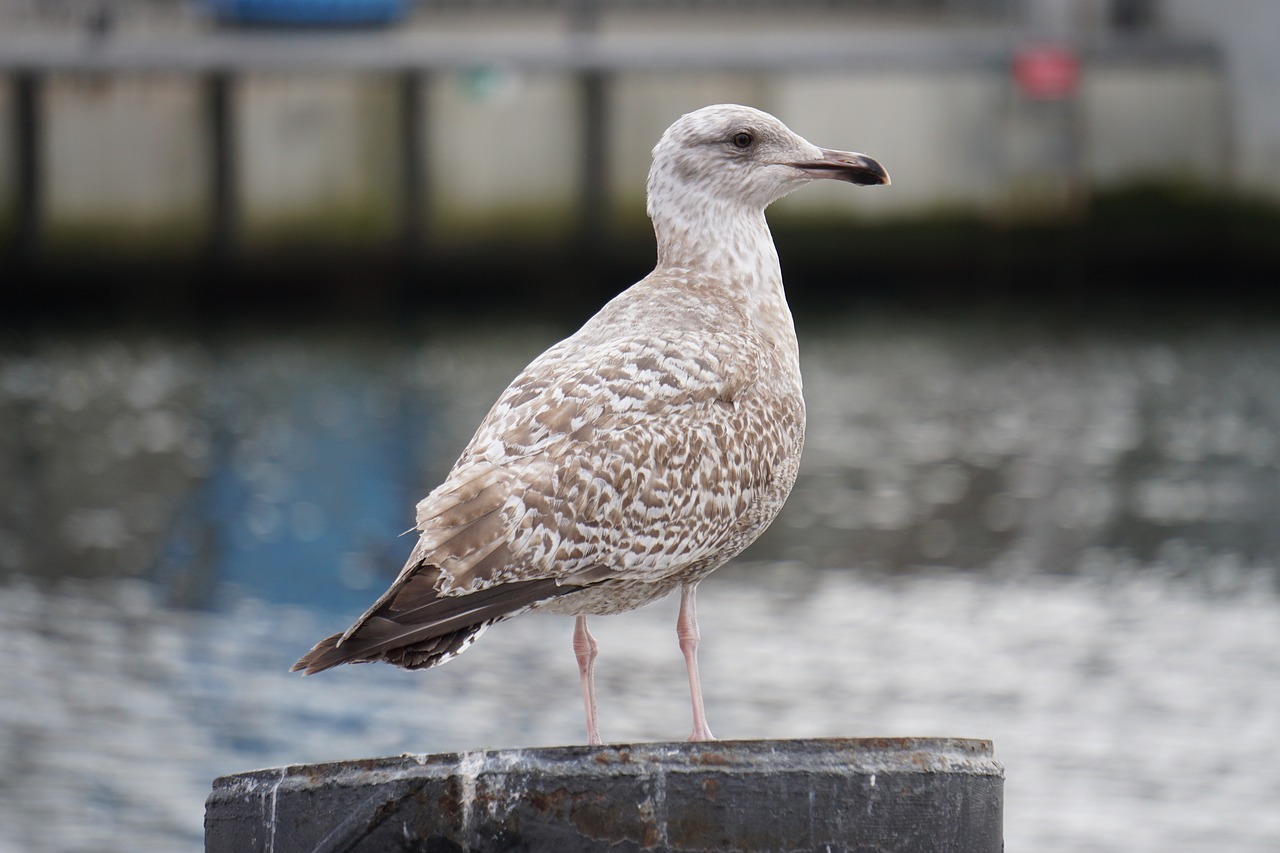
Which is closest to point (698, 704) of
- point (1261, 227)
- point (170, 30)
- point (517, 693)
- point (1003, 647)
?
point (517, 693)

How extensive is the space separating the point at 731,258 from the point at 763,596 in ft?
28.5

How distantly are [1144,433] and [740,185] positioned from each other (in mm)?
14761

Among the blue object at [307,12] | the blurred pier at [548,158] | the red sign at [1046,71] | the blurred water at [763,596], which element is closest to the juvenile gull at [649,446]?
the blurred water at [763,596]

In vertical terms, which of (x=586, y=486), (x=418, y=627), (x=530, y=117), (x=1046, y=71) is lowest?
(x=418, y=627)

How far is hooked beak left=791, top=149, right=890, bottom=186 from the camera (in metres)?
5.79

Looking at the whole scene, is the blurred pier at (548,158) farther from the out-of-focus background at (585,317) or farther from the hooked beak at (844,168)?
the hooked beak at (844,168)

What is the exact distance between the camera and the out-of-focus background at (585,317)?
37.9 feet

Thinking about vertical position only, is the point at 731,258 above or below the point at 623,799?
above

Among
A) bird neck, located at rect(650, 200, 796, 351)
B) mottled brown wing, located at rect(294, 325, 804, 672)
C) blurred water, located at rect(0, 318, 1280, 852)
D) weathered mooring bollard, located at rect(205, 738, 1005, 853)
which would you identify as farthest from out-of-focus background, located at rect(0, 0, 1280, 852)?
weathered mooring bollard, located at rect(205, 738, 1005, 853)

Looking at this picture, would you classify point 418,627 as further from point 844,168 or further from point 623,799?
point 844,168

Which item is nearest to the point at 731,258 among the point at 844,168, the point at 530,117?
the point at 844,168

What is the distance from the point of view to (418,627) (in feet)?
14.1

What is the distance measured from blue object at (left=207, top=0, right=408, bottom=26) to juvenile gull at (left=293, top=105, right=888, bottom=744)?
2241 cm

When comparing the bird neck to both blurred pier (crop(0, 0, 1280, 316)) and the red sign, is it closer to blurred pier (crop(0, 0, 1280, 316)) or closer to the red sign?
blurred pier (crop(0, 0, 1280, 316))
